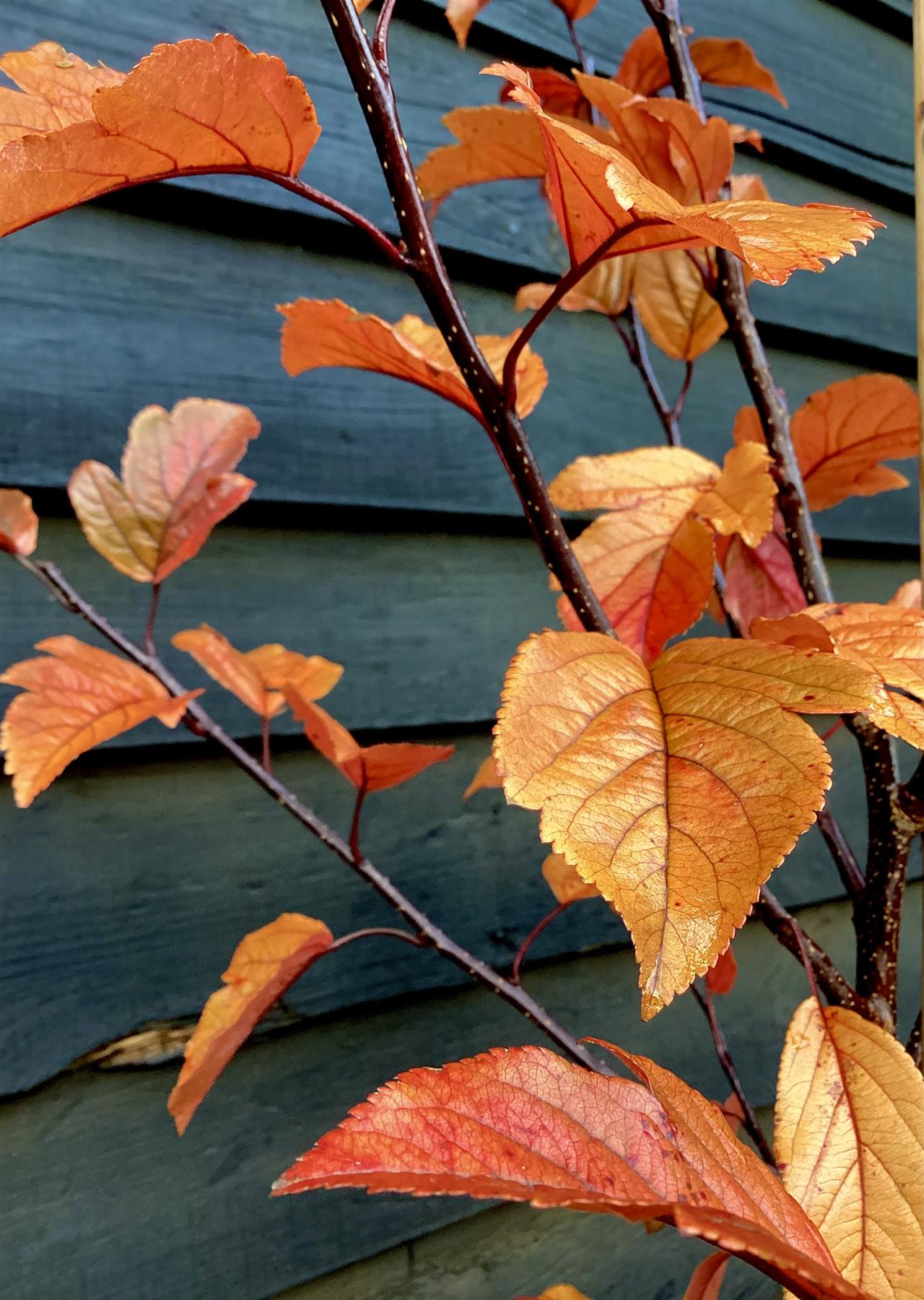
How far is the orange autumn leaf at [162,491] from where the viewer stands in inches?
20.1

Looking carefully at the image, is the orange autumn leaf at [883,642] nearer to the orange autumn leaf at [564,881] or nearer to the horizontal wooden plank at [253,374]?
the orange autumn leaf at [564,881]

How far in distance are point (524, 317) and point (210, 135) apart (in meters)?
0.63

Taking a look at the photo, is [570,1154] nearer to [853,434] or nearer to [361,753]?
[361,753]

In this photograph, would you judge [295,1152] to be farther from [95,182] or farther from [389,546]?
[95,182]

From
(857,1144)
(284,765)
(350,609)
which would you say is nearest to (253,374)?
(350,609)

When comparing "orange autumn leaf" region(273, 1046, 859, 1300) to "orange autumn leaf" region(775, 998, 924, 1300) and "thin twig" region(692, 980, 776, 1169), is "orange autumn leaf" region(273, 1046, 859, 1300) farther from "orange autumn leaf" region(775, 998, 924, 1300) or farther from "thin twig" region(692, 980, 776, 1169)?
"thin twig" region(692, 980, 776, 1169)

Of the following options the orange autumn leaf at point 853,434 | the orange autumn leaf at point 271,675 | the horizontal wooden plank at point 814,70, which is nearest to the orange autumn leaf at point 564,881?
the orange autumn leaf at point 271,675

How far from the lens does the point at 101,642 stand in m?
0.65

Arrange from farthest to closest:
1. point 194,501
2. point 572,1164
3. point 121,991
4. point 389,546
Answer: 1. point 389,546
2. point 121,991
3. point 194,501
4. point 572,1164

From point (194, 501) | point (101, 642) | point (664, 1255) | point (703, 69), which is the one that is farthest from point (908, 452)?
point (664, 1255)

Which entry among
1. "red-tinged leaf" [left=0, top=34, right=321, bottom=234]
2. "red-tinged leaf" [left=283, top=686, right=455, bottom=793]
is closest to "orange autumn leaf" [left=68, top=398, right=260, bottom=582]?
"red-tinged leaf" [left=283, top=686, right=455, bottom=793]

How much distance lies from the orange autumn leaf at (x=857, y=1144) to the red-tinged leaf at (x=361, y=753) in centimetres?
22

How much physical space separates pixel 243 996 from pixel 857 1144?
0.29m

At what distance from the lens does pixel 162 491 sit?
528mm
